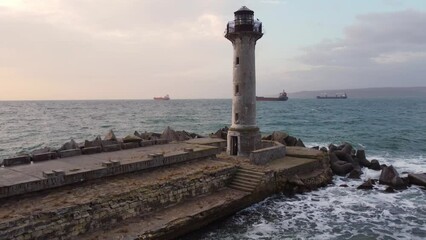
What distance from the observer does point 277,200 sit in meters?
16.9

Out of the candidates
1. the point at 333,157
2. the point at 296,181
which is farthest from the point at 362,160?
the point at 296,181

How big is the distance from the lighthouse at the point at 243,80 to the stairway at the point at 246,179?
3697mm

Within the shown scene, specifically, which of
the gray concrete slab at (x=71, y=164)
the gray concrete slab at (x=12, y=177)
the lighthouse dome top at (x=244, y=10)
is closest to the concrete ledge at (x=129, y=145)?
the gray concrete slab at (x=71, y=164)

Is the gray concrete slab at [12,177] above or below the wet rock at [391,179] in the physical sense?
above

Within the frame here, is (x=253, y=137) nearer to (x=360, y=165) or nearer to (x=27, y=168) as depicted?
(x=360, y=165)

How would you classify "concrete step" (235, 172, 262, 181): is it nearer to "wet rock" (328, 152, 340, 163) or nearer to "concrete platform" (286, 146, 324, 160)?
"concrete platform" (286, 146, 324, 160)

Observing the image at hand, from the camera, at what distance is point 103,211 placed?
38.2 feet

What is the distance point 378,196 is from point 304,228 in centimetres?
624

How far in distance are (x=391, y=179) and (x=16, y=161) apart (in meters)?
19.0

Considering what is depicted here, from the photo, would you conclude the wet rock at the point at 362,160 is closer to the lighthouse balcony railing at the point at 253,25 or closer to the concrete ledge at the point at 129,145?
the lighthouse balcony railing at the point at 253,25

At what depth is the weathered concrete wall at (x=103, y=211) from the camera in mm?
9883

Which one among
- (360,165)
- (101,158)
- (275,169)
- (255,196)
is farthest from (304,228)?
(360,165)

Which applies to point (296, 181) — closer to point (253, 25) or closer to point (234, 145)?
point (234, 145)

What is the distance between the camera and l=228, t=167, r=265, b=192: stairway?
16.3 m
